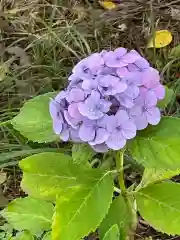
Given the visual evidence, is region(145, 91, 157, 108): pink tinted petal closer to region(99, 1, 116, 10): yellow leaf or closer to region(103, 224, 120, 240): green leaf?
region(103, 224, 120, 240): green leaf

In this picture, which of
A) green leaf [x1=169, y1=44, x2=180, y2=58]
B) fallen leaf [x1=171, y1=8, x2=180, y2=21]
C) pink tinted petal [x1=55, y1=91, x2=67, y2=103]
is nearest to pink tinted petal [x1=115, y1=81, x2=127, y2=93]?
pink tinted petal [x1=55, y1=91, x2=67, y2=103]

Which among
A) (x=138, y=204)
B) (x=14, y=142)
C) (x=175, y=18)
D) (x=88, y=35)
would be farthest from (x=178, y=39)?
(x=138, y=204)

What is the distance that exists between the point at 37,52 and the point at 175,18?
610mm

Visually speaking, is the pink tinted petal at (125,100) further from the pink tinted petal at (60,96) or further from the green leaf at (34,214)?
the green leaf at (34,214)

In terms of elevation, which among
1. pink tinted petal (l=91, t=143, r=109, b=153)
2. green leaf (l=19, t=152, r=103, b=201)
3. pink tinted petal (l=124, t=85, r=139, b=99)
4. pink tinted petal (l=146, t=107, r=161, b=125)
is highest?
pink tinted petal (l=124, t=85, r=139, b=99)

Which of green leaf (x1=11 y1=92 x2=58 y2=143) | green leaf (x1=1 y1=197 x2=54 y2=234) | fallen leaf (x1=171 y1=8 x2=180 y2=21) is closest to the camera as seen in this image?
green leaf (x1=11 y1=92 x2=58 y2=143)

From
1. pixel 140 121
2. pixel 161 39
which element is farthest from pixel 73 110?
pixel 161 39

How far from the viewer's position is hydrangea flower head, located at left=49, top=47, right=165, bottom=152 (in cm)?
115

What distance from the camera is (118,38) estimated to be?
255 centimetres

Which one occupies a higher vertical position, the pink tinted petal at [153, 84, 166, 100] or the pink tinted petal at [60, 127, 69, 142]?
the pink tinted petal at [153, 84, 166, 100]

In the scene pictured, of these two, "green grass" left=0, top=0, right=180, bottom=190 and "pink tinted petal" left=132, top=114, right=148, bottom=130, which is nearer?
"pink tinted petal" left=132, top=114, right=148, bottom=130

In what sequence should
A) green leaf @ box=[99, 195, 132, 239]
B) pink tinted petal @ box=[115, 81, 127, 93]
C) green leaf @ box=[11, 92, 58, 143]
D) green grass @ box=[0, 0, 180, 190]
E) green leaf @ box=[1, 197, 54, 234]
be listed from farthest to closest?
green grass @ box=[0, 0, 180, 190] < green leaf @ box=[1, 197, 54, 234] < green leaf @ box=[99, 195, 132, 239] < green leaf @ box=[11, 92, 58, 143] < pink tinted petal @ box=[115, 81, 127, 93]

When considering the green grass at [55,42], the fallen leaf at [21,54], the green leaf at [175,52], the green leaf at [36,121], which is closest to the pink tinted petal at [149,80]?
the green leaf at [36,121]

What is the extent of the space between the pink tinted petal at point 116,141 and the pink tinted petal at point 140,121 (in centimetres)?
4
